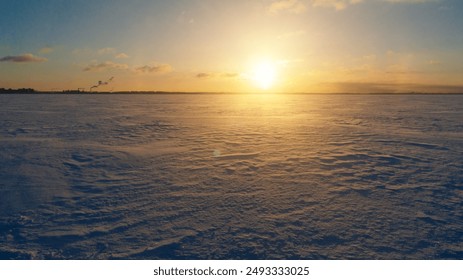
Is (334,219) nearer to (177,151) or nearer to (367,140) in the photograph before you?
(177,151)

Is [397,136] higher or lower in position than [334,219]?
higher

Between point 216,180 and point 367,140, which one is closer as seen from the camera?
point 216,180

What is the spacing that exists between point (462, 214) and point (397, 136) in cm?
717

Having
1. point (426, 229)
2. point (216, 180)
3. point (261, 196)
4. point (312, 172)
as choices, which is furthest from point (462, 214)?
point (216, 180)

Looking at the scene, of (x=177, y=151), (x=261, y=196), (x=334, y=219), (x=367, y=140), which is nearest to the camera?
(x=334, y=219)

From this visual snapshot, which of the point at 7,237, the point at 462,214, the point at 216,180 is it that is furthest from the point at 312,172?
the point at 7,237

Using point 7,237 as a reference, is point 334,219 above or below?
above

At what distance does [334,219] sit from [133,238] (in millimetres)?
2803
